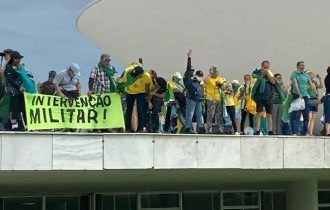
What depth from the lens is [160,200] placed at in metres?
16.5

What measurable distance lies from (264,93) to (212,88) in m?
0.94

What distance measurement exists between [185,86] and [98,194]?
473 cm

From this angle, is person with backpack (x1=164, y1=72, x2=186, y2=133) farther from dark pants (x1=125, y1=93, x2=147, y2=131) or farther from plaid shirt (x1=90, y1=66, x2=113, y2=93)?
plaid shirt (x1=90, y1=66, x2=113, y2=93)

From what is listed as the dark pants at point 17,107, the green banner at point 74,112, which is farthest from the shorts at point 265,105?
the dark pants at point 17,107

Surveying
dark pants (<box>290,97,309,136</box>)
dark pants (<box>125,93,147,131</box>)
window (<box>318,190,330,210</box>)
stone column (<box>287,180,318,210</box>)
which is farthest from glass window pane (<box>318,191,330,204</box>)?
dark pants (<box>125,93,147,131</box>)

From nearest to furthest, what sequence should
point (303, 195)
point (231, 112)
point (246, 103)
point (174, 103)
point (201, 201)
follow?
point (174, 103) → point (231, 112) → point (246, 103) → point (303, 195) → point (201, 201)

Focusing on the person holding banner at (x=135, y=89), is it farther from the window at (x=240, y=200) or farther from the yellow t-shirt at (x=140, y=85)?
the window at (x=240, y=200)

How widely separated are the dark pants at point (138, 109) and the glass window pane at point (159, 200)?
193 inches

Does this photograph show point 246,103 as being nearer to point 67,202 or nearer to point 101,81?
point 101,81

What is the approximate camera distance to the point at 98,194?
16.0m

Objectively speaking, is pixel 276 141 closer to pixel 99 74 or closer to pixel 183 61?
pixel 99 74

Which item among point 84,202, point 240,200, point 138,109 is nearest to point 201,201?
point 240,200

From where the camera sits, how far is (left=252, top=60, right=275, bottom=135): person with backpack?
1278 cm

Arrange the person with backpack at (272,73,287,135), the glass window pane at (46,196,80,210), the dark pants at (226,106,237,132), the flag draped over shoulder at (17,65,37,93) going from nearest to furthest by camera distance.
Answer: the flag draped over shoulder at (17,65,37,93)
the person with backpack at (272,73,287,135)
the dark pants at (226,106,237,132)
the glass window pane at (46,196,80,210)
